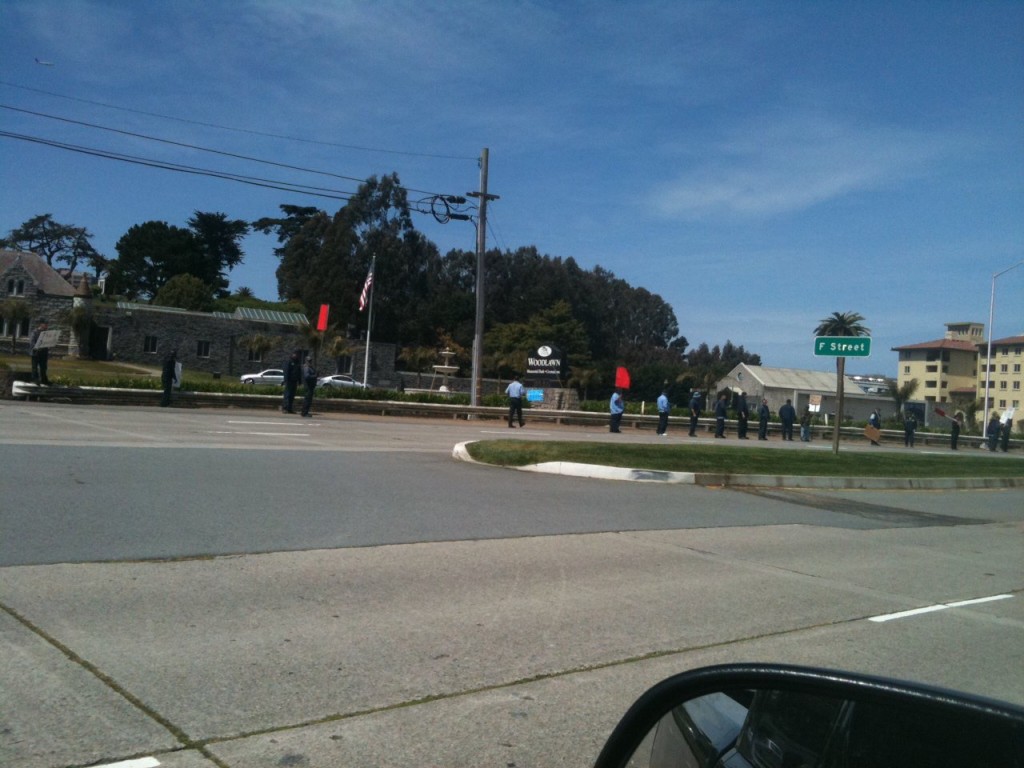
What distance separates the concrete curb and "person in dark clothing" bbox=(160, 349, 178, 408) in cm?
1156

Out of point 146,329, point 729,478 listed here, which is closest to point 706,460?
point 729,478

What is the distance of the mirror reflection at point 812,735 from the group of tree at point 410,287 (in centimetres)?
6025

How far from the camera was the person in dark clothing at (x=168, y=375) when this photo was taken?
26530mm

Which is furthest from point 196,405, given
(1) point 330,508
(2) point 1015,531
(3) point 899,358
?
(3) point 899,358

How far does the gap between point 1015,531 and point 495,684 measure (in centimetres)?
1191

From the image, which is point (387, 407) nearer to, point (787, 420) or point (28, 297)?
point (787, 420)

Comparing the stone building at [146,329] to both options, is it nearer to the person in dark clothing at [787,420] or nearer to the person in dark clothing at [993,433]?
the person in dark clothing at [787,420]

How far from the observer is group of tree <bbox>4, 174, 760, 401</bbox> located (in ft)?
256

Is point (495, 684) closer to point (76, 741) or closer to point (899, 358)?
point (76, 741)

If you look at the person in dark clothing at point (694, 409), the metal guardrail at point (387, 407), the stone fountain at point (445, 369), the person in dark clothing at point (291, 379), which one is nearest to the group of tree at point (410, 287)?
the stone fountain at point (445, 369)

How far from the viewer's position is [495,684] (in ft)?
18.1

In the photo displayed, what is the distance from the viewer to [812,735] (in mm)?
1881

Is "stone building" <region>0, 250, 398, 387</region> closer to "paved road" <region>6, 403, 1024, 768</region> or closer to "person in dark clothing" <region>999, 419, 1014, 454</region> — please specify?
"person in dark clothing" <region>999, 419, 1014, 454</region>

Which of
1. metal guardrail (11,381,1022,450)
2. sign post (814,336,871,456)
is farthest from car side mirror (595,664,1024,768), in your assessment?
metal guardrail (11,381,1022,450)
